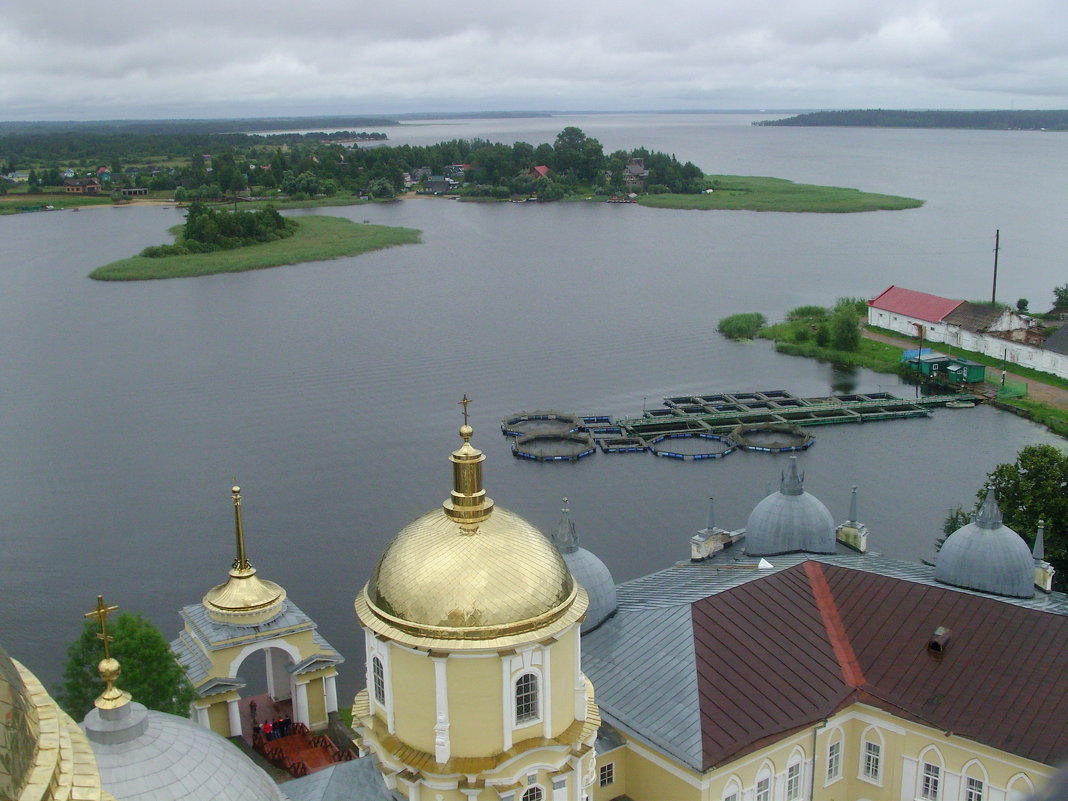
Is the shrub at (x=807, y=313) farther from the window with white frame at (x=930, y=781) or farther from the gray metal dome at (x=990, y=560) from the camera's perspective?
the window with white frame at (x=930, y=781)

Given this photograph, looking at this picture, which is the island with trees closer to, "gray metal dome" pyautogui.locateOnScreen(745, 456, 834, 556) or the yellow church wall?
"gray metal dome" pyautogui.locateOnScreen(745, 456, 834, 556)

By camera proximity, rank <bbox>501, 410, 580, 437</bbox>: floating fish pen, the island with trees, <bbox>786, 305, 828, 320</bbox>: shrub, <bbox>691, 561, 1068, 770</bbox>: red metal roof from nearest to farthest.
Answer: <bbox>691, 561, 1068, 770</bbox>: red metal roof, <bbox>501, 410, 580, 437</bbox>: floating fish pen, <bbox>786, 305, 828, 320</bbox>: shrub, the island with trees

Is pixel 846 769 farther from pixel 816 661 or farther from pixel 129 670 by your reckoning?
pixel 129 670

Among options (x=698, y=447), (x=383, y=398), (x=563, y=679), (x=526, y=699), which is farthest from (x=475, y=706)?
(x=383, y=398)

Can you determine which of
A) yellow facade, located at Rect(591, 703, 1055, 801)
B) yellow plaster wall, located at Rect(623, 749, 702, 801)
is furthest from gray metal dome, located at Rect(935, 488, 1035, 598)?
yellow plaster wall, located at Rect(623, 749, 702, 801)

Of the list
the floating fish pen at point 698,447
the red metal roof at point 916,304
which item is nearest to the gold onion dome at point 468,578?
the floating fish pen at point 698,447

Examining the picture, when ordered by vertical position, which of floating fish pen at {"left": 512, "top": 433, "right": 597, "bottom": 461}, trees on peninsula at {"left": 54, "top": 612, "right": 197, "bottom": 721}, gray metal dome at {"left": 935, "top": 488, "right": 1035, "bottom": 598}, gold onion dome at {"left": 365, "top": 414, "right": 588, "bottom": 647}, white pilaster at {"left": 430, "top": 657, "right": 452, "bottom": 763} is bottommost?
floating fish pen at {"left": 512, "top": 433, "right": 597, "bottom": 461}

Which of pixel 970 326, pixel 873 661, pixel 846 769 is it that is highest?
pixel 873 661
